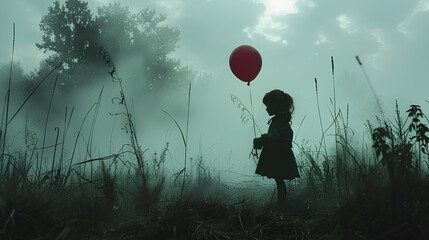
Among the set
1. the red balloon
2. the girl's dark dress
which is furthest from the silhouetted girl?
the red balloon

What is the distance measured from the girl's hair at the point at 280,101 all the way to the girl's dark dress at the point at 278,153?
86mm

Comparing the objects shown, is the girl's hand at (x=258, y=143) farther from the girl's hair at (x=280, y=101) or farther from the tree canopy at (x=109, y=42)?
the tree canopy at (x=109, y=42)

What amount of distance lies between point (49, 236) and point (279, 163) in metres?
2.81

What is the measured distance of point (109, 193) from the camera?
96.6 inches

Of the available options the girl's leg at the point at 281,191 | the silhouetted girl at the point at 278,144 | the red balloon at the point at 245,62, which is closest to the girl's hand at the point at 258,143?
the silhouetted girl at the point at 278,144

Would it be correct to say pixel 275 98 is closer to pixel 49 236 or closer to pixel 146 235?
pixel 146 235

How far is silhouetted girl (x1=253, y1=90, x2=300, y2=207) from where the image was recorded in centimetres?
376

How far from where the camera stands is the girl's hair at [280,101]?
12.9ft

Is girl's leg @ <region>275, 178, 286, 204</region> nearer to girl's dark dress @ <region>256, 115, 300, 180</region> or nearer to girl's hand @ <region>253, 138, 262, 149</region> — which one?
girl's dark dress @ <region>256, 115, 300, 180</region>

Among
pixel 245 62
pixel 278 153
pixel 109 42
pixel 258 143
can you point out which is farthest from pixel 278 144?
pixel 109 42

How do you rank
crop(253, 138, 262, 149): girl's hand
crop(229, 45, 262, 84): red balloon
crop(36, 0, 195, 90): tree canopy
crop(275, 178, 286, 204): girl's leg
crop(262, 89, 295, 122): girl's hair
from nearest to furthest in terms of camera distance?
crop(275, 178, 286, 204): girl's leg, crop(253, 138, 262, 149): girl's hand, crop(262, 89, 295, 122): girl's hair, crop(229, 45, 262, 84): red balloon, crop(36, 0, 195, 90): tree canopy

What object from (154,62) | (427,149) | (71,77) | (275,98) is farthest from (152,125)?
(427,149)

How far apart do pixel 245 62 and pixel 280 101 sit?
1748 mm

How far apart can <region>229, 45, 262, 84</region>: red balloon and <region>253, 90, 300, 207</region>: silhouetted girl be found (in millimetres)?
1642
